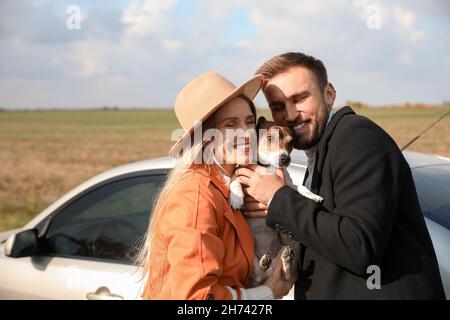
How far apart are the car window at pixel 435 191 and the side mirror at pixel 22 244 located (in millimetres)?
2361

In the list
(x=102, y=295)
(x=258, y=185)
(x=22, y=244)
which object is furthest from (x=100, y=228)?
(x=258, y=185)

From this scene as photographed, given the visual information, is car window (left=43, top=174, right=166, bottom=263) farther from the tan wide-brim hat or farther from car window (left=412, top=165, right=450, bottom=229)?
car window (left=412, top=165, right=450, bottom=229)

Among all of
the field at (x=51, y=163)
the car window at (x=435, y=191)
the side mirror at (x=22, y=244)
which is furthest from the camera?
the field at (x=51, y=163)

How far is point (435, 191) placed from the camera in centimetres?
265

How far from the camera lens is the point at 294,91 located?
213cm

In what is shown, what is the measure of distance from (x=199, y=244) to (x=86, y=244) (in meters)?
2.22

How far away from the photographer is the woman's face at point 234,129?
1949 mm

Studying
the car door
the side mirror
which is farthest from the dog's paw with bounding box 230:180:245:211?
the side mirror

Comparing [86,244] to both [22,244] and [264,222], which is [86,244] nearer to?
[22,244]

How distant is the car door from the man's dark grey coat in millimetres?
1414

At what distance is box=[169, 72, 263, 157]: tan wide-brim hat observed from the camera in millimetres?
1893

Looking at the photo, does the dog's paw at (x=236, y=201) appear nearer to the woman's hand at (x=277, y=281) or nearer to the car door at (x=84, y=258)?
Answer: the woman's hand at (x=277, y=281)

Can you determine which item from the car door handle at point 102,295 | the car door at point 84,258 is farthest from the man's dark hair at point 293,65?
the car door handle at point 102,295
